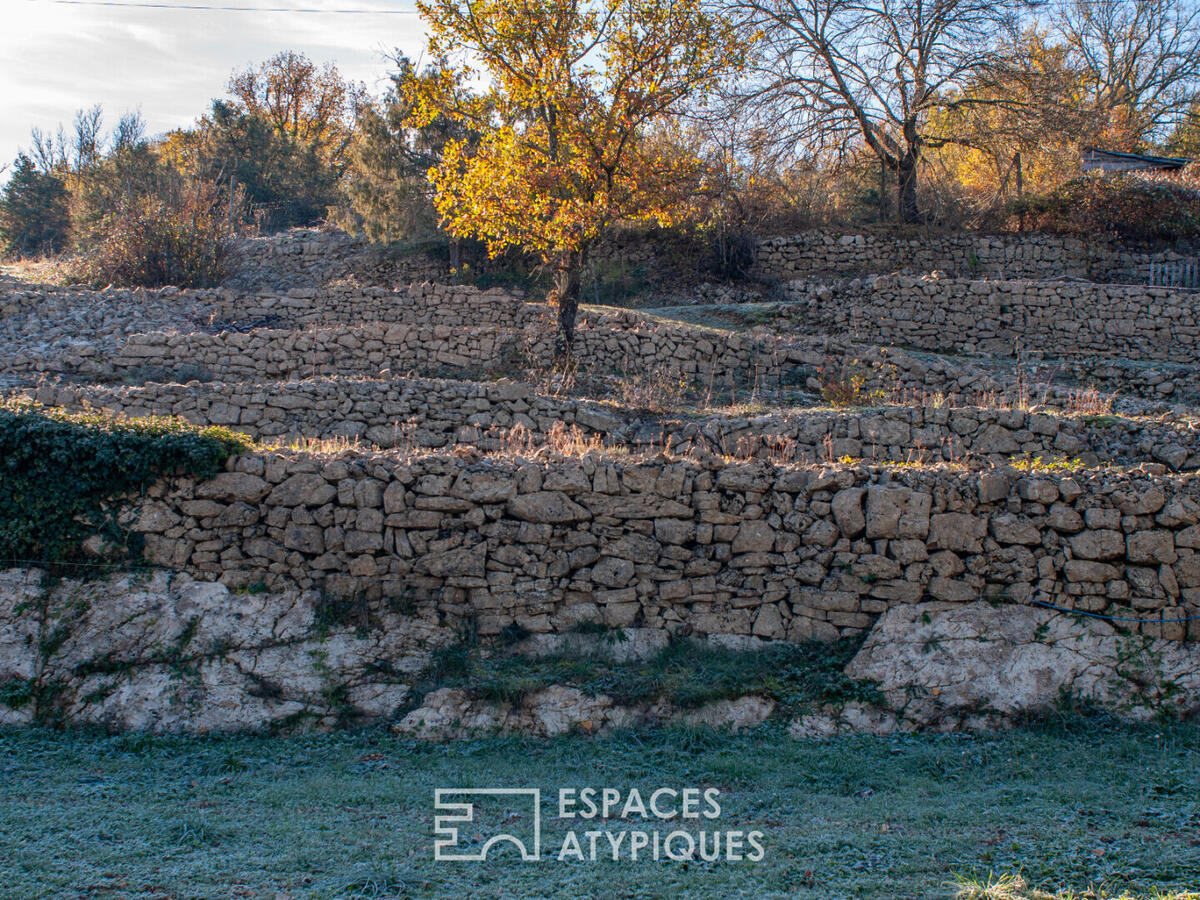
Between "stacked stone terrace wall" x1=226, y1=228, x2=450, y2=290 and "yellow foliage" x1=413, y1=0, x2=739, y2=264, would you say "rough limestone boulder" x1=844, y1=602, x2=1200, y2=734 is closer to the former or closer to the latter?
"yellow foliage" x1=413, y1=0, x2=739, y2=264

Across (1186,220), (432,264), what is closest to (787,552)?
(432,264)

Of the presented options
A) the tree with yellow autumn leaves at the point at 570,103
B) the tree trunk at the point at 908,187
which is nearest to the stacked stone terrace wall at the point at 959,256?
the tree trunk at the point at 908,187

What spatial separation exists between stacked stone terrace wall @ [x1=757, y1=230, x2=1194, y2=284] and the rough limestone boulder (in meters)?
17.5

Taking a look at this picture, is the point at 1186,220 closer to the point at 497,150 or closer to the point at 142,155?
the point at 497,150

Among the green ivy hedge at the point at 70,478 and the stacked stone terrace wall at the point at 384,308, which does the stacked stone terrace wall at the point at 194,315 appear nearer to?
the stacked stone terrace wall at the point at 384,308

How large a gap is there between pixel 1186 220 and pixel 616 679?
22800 mm

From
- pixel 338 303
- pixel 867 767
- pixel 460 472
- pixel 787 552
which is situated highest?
pixel 338 303

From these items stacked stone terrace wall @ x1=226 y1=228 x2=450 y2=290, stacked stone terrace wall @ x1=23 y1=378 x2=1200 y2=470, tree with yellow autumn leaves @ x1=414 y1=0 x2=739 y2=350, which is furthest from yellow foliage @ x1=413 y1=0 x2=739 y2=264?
stacked stone terrace wall @ x1=226 y1=228 x2=450 y2=290

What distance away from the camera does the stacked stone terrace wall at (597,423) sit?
12031mm

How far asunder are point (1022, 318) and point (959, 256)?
5380mm

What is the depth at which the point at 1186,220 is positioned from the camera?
76.9ft

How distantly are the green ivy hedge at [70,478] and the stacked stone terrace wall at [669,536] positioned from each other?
236mm

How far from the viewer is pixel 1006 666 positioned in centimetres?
726

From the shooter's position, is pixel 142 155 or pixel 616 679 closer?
pixel 616 679
